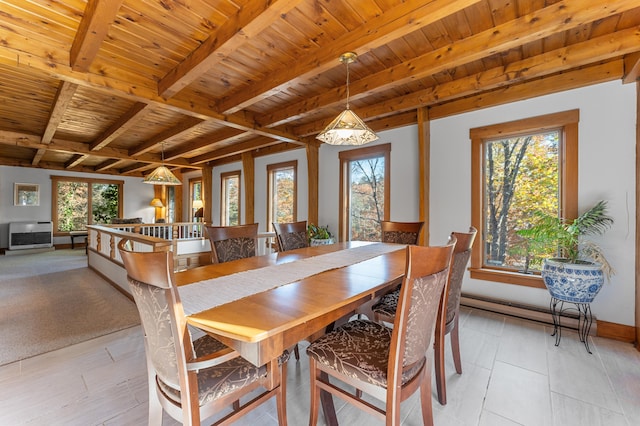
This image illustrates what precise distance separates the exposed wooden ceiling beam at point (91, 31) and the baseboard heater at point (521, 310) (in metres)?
4.24

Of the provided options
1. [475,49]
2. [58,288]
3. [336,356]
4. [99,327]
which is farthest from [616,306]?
[58,288]

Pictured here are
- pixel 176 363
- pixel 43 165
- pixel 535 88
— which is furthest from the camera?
pixel 43 165

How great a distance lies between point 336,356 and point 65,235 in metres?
10.5

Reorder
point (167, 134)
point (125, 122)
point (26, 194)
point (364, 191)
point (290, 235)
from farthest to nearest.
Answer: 1. point (26, 194)
2. point (167, 134)
3. point (364, 191)
4. point (125, 122)
5. point (290, 235)

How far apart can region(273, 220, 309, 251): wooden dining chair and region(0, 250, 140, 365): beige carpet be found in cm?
176

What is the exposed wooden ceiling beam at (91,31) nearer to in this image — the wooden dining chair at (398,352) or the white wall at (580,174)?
the wooden dining chair at (398,352)

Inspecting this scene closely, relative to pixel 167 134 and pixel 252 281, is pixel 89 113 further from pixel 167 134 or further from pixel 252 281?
pixel 252 281

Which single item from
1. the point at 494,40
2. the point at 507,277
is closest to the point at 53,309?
the point at 494,40

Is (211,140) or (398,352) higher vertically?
(211,140)

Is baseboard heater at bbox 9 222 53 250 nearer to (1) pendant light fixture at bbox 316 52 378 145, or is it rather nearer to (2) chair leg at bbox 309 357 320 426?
(1) pendant light fixture at bbox 316 52 378 145

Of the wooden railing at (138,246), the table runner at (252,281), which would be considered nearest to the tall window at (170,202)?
the wooden railing at (138,246)

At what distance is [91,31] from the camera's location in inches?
74.0

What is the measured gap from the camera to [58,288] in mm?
4059

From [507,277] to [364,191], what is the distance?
2258 millimetres
